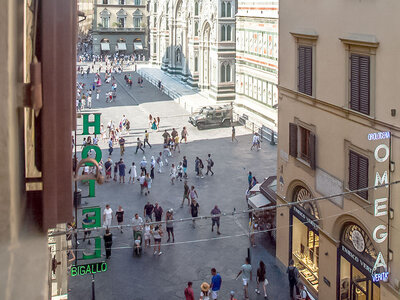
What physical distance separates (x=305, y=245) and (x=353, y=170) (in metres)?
4.73

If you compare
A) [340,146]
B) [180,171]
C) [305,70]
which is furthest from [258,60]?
[340,146]

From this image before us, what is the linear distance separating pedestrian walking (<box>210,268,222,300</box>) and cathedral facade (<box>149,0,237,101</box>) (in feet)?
129

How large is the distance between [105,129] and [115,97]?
1655cm

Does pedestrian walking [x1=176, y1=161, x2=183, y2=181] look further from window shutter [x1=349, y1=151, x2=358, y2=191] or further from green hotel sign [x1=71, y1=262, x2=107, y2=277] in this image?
window shutter [x1=349, y1=151, x2=358, y2=191]

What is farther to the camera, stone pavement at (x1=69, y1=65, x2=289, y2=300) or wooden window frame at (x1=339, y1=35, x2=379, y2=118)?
stone pavement at (x1=69, y1=65, x2=289, y2=300)

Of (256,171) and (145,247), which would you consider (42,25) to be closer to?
(145,247)

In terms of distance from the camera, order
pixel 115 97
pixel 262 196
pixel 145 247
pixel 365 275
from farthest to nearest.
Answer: pixel 115 97, pixel 262 196, pixel 145 247, pixel 365 275

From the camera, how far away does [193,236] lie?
25547 mm

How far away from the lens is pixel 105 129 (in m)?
48.6

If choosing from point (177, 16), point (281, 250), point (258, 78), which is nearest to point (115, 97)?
point (177, 16)

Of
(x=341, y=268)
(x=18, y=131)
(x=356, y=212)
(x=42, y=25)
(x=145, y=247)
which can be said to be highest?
(x=42, y=25)

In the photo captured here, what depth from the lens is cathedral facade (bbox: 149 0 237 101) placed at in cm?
5634

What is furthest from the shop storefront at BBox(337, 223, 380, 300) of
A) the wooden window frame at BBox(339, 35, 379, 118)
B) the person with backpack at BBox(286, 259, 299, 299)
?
the wooden window frame at BBox(339, 35, 379, 118)

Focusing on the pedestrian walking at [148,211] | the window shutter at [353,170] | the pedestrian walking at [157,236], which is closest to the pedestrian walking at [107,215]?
the pedestrian walking at [148,211]
